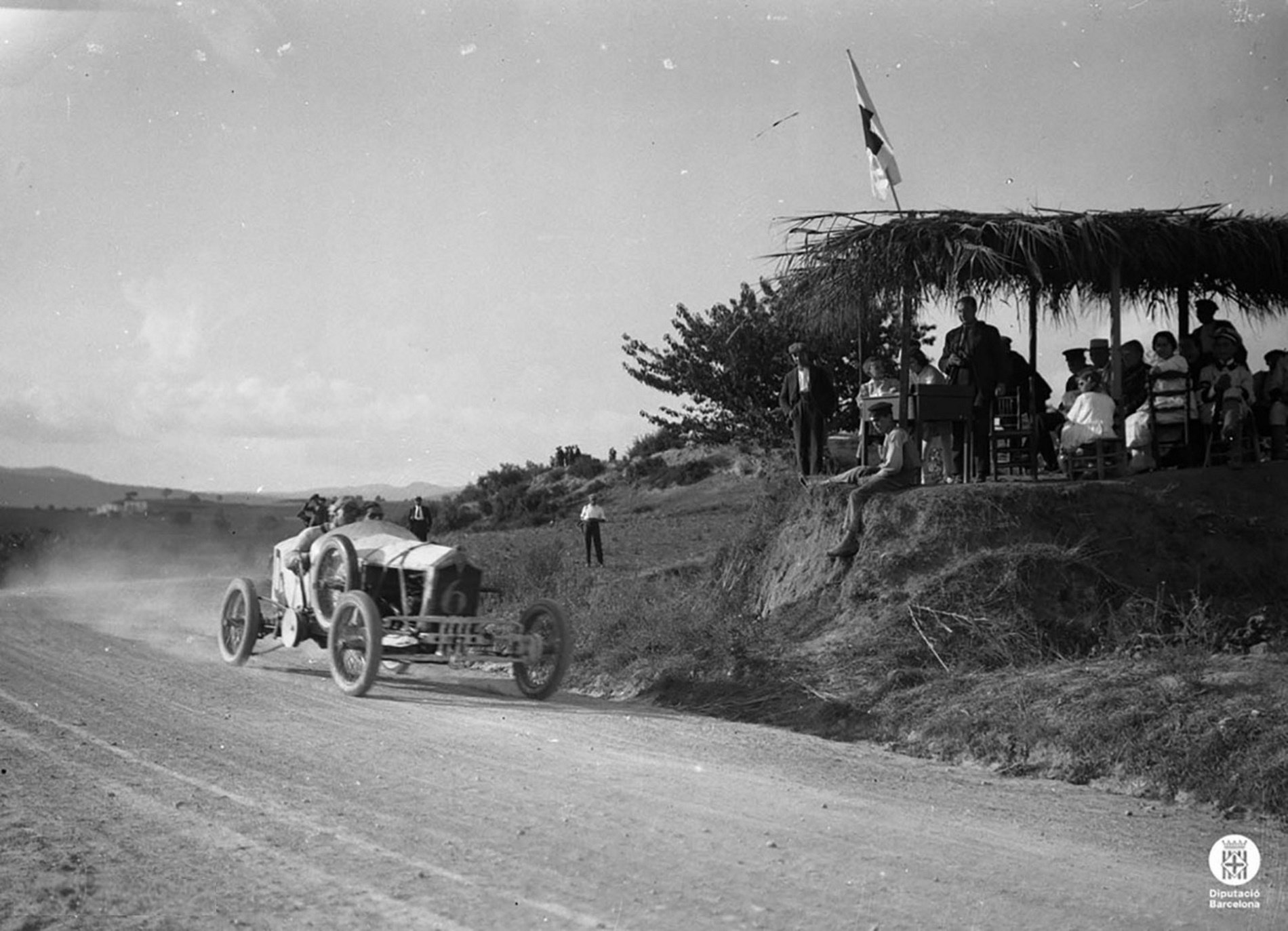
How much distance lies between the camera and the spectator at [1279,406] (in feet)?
44.0

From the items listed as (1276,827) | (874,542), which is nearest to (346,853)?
(1276,827)

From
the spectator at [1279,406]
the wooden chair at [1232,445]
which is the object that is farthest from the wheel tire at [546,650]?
the spectator at [1279,406]

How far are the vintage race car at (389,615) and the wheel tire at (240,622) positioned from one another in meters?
0.01

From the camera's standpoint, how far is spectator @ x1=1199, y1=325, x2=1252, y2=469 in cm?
1282

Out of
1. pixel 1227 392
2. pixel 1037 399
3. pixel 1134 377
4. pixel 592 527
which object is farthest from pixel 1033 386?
pixel 592 527

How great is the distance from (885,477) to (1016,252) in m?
2.91

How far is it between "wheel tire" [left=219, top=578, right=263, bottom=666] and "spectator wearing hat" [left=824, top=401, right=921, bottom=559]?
6.12 m

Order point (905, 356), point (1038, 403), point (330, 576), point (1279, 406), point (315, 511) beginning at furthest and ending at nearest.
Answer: point (315, 511) → point (1038, 403) → point (1279, 406) → point (905, 356) → point (330, 576)

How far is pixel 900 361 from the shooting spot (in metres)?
13.0

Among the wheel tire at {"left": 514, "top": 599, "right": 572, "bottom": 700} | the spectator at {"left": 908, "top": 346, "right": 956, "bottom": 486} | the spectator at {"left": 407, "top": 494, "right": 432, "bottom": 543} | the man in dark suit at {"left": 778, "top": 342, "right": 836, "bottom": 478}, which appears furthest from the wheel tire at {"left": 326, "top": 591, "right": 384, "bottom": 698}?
the spectator at {"left": 407, "top": 494, "right": 432, "bottom": 543}

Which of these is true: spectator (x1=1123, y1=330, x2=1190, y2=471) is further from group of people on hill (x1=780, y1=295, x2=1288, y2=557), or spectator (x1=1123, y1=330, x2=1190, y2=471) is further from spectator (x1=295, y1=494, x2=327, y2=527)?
spectator (x1=295, y1=494, x2=327, y2=527)

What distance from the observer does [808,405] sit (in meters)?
14.0

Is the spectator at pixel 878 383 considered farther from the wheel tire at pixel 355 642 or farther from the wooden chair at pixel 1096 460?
the wheel tire at pixel 355 642

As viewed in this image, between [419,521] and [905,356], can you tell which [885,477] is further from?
[419,521]
